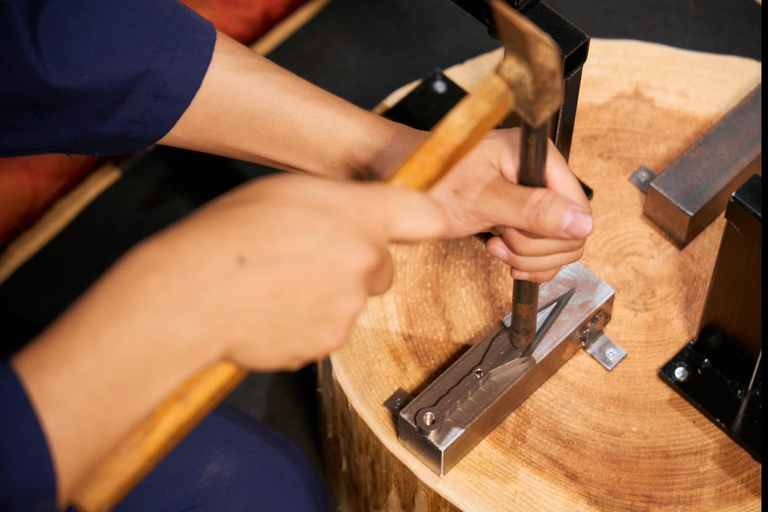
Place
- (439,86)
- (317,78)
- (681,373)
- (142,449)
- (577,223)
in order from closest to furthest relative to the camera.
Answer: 1. (142,449)
2. (577,223)
3. (681,373)
4. (439,86)
5. (317,78)

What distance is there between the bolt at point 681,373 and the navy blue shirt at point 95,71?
68cm

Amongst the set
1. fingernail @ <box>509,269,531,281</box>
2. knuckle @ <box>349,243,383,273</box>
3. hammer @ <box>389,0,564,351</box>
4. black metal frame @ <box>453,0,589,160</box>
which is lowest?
fingernail @ <box>509,269,531,281</box>

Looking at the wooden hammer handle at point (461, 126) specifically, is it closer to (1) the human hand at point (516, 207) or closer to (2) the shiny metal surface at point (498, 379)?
(1) the human hand at point (516, 207)

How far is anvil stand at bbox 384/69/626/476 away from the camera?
3.39 feet

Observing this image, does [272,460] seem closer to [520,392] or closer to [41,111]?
[520,392]

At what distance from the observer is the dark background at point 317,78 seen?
1824mm

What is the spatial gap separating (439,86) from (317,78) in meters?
0.80

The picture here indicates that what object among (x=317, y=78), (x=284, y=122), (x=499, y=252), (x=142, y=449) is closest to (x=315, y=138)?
(x=284, y=122)

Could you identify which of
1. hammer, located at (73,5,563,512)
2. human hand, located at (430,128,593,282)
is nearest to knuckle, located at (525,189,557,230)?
human hand, located at (430,128,593,282)

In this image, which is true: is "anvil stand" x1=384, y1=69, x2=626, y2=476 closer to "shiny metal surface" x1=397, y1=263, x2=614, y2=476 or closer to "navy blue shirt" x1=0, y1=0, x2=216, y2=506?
"shiny metal surface" x1=397, y1=263, x2=614, y2=476

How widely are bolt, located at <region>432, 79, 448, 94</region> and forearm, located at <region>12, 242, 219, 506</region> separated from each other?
74 cm

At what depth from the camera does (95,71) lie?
98 centimetres

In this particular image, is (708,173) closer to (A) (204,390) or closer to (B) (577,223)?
(B) (577,223)

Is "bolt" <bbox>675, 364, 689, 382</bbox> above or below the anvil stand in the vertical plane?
above
